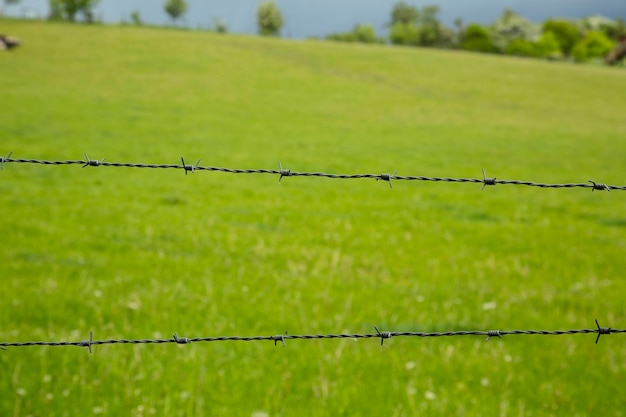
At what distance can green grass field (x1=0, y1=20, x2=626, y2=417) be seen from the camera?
418cm

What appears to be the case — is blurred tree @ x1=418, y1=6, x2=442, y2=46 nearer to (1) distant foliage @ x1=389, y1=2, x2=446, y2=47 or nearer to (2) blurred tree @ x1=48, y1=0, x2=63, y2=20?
(1) distant foliage @ x1=389, y1=2, x2=446, y2=47

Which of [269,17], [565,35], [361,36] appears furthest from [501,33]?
[269,17]

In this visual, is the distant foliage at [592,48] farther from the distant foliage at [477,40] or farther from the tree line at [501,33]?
the distant foliage at [477,40]

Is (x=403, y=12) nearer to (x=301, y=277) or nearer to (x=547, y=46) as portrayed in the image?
(x=547, y=46)

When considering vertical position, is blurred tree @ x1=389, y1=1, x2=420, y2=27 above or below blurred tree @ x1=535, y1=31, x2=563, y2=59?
above

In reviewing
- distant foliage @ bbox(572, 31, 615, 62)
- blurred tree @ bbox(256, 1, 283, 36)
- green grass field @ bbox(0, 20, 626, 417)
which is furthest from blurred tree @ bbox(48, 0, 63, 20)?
distant foliage @ bbox(572, 31, 615, 62)

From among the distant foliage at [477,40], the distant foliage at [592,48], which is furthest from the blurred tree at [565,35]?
the distant foliage at [477,40]

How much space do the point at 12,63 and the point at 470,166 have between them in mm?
39623

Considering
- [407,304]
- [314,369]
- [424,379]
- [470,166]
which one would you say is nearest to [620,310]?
[407,304]

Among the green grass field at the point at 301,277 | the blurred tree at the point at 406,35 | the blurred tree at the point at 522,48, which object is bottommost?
the green grass field at the point at 301,277

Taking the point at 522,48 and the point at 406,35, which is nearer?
the point at 522,48

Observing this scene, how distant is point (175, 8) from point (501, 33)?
7287 cm

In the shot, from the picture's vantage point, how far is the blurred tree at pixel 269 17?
130 meters

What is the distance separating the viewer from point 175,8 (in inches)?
4818
